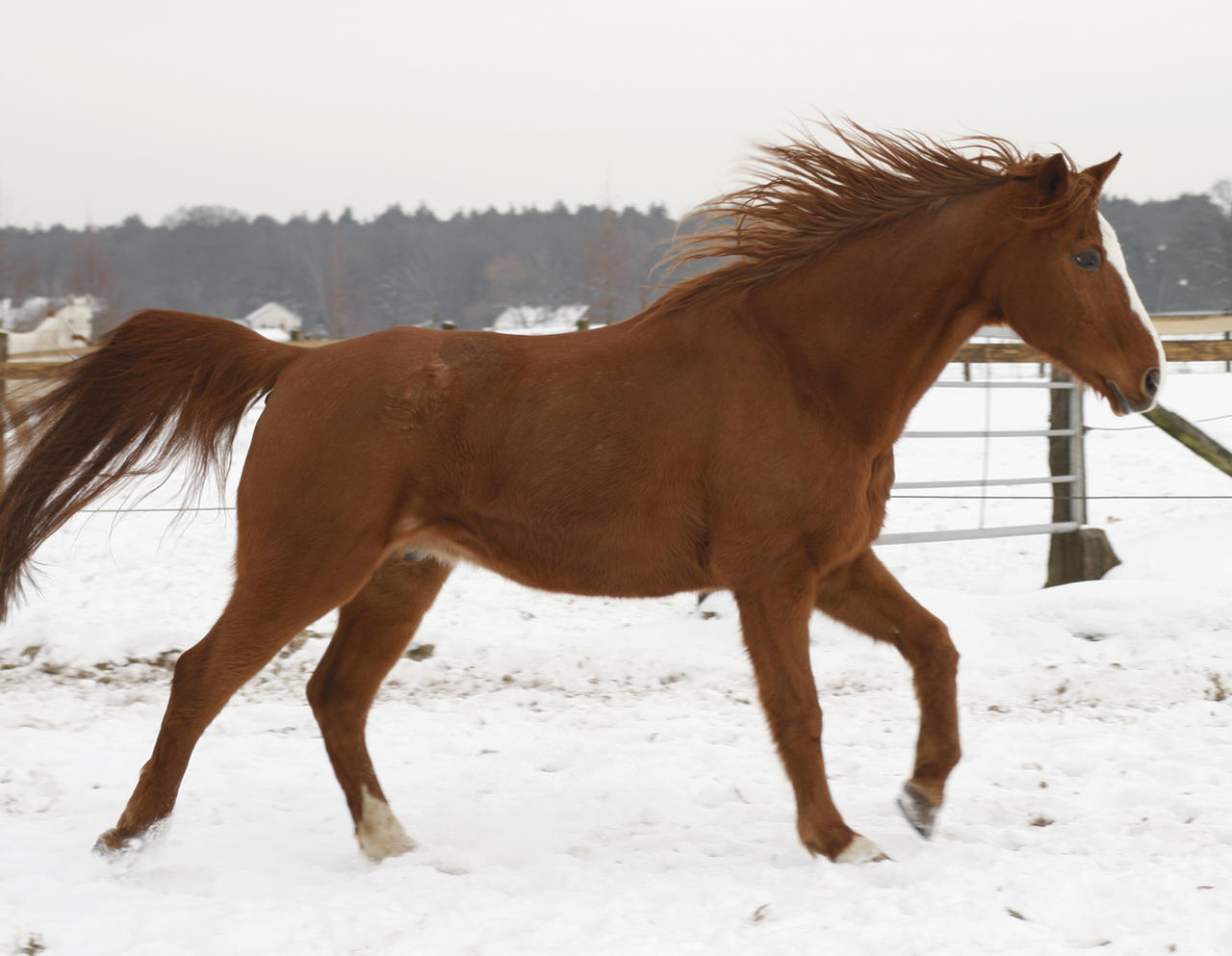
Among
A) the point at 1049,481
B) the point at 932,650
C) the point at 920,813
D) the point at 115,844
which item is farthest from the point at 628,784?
the point at 1049,481

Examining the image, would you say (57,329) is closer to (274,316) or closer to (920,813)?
(920,813)

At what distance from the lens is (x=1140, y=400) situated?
3.19m

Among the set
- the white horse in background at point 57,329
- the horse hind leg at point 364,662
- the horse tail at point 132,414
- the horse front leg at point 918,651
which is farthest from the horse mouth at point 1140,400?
the white horse in background at point 57,329

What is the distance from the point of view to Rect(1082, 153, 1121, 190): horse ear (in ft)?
10.7

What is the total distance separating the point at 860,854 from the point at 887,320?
1.58 metres

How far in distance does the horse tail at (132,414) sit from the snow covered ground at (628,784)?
1.00 m

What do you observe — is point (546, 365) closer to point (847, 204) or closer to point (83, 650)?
point (847, 204)

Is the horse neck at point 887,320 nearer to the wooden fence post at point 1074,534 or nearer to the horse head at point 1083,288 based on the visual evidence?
the horse head at point 1083,288

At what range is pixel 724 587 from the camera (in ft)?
10.9

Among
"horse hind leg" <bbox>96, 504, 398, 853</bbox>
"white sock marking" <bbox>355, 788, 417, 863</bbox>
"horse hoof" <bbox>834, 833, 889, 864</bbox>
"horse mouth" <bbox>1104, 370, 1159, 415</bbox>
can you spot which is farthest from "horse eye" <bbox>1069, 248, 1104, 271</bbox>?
"white sock marking" <bbox>355, 788, 417, 863</bbox>

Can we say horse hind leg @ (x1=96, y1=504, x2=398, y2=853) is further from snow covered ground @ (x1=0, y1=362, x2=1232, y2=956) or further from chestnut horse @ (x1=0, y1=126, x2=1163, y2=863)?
snow covered ground @ (x1=0, y1=362, x2=1232, y2=956)

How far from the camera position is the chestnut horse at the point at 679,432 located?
127 inches

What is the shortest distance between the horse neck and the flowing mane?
4.7 inches

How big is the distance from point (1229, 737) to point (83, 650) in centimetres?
575
